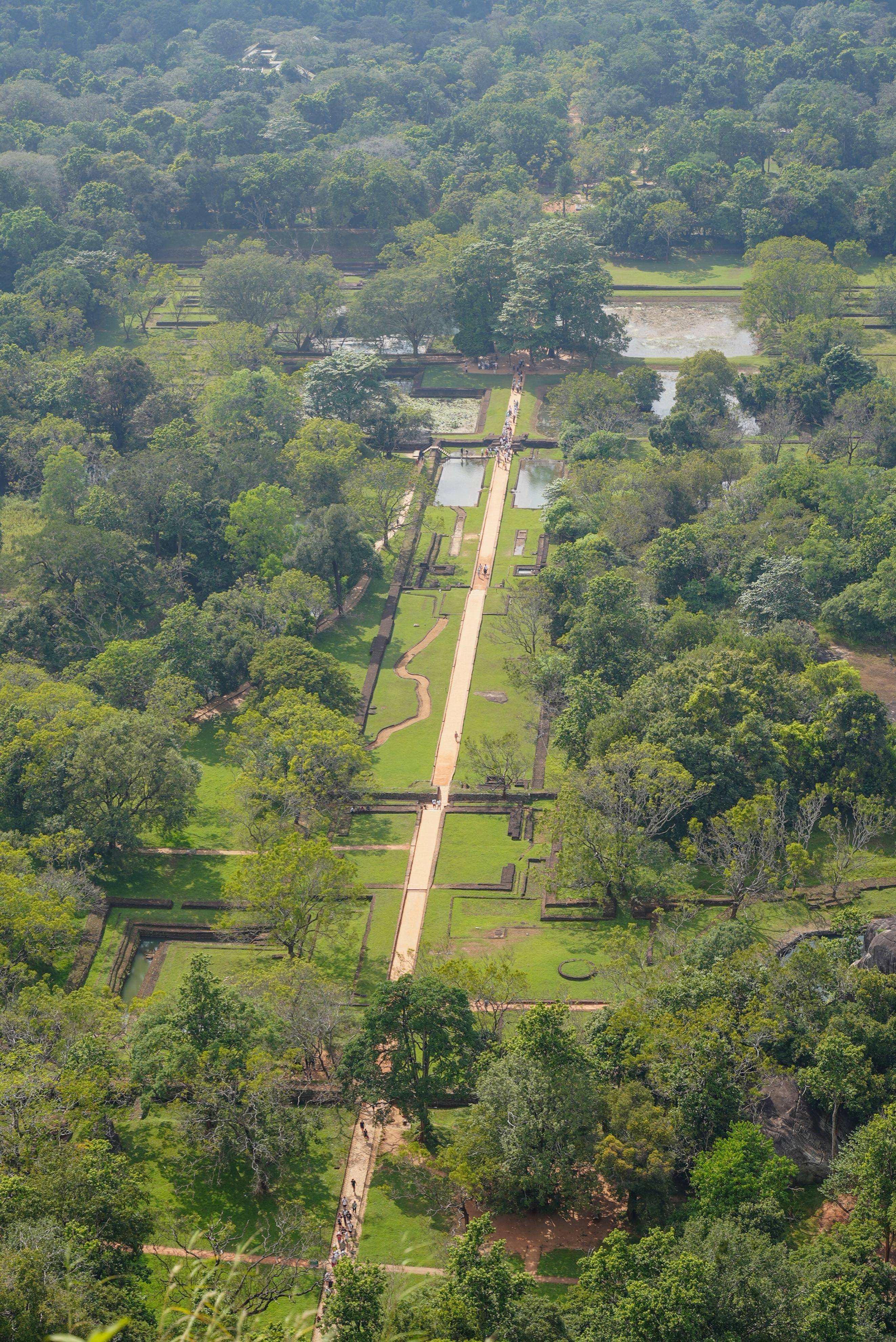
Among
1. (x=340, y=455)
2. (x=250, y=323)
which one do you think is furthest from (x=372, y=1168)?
(x=250, y=323)

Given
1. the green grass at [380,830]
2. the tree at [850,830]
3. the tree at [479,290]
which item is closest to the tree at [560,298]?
the tree at [479,290]

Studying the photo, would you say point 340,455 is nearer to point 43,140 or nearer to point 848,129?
point 43,140

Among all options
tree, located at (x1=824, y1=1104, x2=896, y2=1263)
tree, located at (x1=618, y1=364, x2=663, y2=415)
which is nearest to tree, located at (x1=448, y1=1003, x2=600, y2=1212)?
tree, located at (x1=824, y1=1104, x2=896, y2=1263)

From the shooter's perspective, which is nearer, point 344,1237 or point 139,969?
point 344,1237

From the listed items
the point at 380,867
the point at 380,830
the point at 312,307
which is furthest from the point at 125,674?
the point at 312,307

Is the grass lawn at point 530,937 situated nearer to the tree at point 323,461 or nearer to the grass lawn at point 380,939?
the grass lawn at point 380,939

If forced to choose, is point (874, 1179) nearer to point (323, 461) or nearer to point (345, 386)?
point (323, 461)
